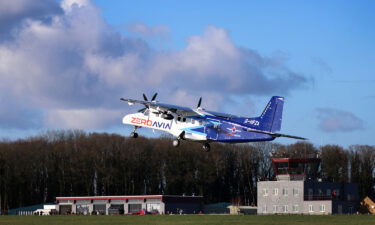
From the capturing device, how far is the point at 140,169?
174250mm

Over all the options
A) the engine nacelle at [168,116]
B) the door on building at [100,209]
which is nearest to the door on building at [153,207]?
the door on building at [100,209]

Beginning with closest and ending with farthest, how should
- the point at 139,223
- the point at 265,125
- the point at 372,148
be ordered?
the point at 265,125 → the point at 139,223 → the point at 372,148

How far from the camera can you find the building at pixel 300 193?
137 metres

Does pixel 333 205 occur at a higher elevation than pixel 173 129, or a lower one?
lower

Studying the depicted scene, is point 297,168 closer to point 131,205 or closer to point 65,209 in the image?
point 131,205

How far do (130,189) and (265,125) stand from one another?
98035mm

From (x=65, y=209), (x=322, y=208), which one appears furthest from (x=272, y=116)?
(x=65, y=209)

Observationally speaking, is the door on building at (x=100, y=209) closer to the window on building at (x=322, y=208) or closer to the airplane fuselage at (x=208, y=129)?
the window on building at (x=322, y=208)

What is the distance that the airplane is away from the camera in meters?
78.9

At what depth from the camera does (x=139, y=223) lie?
316 feet

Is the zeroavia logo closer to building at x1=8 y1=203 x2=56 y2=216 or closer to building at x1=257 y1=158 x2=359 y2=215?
building at x1=257 y1=158 x2=359 y2=215

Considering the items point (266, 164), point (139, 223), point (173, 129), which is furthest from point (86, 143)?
point (173, 129)

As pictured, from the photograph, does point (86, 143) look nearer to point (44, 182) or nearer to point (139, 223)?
point (44, 182)

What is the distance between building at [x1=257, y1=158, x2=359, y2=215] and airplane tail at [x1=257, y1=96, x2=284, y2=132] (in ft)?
193
